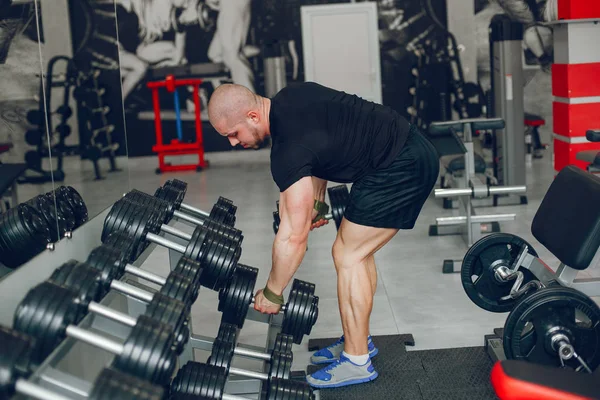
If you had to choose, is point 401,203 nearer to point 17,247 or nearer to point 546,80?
point 17,247

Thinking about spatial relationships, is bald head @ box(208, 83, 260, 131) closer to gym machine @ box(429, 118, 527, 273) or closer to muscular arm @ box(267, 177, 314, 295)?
muscular arm @ box(267, 177, 314, 295)

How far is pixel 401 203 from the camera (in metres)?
2.75

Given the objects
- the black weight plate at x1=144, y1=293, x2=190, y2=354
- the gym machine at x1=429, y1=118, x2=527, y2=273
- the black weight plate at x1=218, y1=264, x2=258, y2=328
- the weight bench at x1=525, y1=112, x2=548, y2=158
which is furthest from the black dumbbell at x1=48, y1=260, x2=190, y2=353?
the weight bench at x1=525, y1=112, x2=548, y2=158

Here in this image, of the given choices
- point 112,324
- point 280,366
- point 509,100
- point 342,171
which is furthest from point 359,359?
point 509,100

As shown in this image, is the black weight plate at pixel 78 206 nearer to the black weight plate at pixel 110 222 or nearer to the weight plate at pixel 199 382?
the black weight plate at pixel 110 222

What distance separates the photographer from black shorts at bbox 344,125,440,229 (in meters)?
2.73

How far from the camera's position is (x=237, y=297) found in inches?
105

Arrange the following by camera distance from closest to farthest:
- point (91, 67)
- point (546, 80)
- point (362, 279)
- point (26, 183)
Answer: point (26, 183) < point (362, 279) < point (91, 67) < point (546, 80)

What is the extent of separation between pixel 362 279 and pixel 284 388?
702mm

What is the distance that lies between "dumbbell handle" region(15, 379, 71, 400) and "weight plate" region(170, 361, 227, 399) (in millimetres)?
736

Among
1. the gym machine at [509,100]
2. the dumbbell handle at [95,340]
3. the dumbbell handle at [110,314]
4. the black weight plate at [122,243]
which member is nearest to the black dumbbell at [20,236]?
the black weight plate at [122,243]

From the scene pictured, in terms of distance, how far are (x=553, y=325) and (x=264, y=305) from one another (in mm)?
989

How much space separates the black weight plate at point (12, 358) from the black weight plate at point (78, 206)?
1053mm

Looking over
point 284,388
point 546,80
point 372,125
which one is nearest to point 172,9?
point 546,80
